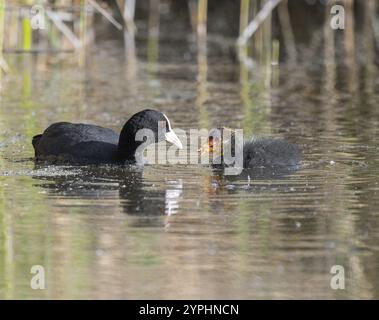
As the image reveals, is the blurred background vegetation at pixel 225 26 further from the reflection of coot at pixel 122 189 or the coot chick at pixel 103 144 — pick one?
the reflection of coot at pixel 122 189

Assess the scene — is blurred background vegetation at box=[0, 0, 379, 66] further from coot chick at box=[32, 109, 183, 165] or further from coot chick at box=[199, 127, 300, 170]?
coot chick at box=[199, 127, 300, 170]

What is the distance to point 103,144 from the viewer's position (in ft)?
27.1

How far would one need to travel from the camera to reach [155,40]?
1905 centimetres

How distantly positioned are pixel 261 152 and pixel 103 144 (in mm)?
1257

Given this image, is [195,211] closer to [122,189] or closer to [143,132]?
[122,189]

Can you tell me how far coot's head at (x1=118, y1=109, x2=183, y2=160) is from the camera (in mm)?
8125

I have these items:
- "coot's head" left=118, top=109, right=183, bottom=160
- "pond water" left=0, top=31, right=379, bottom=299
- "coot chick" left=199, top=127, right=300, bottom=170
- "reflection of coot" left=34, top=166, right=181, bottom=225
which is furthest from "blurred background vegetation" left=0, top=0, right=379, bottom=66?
"reflection of coot" left=34, top=166, right=181, bottom=225

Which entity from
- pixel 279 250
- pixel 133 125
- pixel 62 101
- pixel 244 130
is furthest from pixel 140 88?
pixel 279 250

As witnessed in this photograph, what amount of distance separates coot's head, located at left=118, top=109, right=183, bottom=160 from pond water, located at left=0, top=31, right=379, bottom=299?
19 cm

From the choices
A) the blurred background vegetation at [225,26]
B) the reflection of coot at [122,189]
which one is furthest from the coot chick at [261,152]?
the blurred background vegetation at [225,26]

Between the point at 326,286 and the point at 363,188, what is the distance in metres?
2.28

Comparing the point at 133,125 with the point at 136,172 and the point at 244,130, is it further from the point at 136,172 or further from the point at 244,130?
the point at 244,130

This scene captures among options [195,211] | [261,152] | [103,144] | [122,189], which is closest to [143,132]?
[103,144]

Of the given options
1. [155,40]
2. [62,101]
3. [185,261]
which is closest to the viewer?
[185,261]
